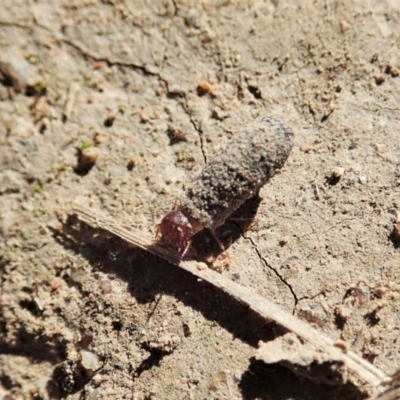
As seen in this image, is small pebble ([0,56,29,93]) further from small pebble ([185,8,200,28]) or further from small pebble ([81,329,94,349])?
small pebble ([81,329,94,349])

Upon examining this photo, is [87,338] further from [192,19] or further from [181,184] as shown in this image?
[192,19]

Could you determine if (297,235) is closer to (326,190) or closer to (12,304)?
(326,190)

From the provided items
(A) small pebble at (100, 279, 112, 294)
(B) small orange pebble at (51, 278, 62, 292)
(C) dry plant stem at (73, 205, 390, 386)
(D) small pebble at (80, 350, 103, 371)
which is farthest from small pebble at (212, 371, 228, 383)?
(B) small orange pebble at (51, 278, 62, 292)

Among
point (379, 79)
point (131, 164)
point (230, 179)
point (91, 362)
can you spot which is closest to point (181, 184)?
point (131, 164)

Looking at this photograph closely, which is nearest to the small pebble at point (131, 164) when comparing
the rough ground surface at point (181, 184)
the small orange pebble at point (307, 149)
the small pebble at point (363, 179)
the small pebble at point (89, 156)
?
the rough ground surface at point (181, 184)

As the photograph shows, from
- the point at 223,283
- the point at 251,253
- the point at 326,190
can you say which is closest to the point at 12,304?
the point at 223,283

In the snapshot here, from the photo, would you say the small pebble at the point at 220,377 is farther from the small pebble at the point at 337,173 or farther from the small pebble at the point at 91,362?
the small pebble at the point at 337,173

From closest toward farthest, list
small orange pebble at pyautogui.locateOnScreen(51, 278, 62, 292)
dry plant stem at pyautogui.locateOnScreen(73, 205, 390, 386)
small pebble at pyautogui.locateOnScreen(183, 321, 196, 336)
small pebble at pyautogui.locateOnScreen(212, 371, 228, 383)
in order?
1. dry plant stem at pyautogui.locateOnScreen(73, 205, 390, 386)
2. small pebble at pyautogui.locateOnScreen(212, 371, 228, 383)
3. small pebble at pyautogui.locateOnScreen(183, 321, 196, 336)
4. small orange pebble at pyautogui.locateOnScreen(51, 278, 62, 292)

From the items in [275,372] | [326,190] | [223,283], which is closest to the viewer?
[275,372]
